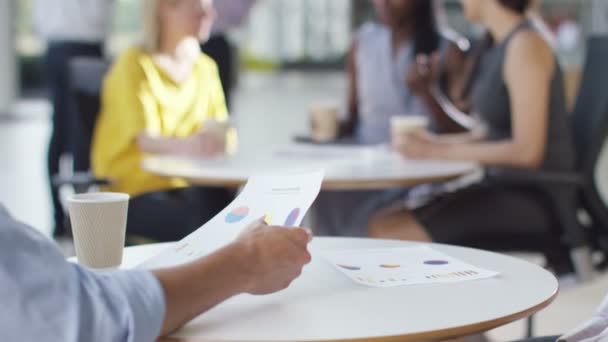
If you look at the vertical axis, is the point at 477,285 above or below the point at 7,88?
above

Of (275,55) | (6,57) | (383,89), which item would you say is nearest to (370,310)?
(383,89)

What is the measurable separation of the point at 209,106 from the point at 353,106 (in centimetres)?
67

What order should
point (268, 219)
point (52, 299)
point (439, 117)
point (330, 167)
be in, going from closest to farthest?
point (52, 299)
point (268, 219)
point (330, 167)
point (439, 117)

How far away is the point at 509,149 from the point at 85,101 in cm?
141

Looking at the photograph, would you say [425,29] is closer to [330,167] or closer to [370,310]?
[330,167]

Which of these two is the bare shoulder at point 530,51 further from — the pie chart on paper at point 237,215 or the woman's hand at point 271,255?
the woman's hand at point 271,255

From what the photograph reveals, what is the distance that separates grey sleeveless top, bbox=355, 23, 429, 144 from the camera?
3.85m

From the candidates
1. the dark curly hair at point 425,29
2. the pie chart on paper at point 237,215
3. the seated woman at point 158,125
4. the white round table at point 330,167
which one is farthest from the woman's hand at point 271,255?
the dark curly hair at point 425,29

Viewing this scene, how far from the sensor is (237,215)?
151cm

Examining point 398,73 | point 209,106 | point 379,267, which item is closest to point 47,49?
point 209,106

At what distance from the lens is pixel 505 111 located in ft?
10.0

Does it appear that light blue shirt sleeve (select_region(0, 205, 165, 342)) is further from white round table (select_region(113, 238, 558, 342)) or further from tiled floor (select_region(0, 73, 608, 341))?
tiled floor (select_region(0, 73, 608, 341))

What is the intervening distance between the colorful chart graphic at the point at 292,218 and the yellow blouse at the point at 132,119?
176 centimetres

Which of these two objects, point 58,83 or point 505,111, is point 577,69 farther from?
point 505,111
